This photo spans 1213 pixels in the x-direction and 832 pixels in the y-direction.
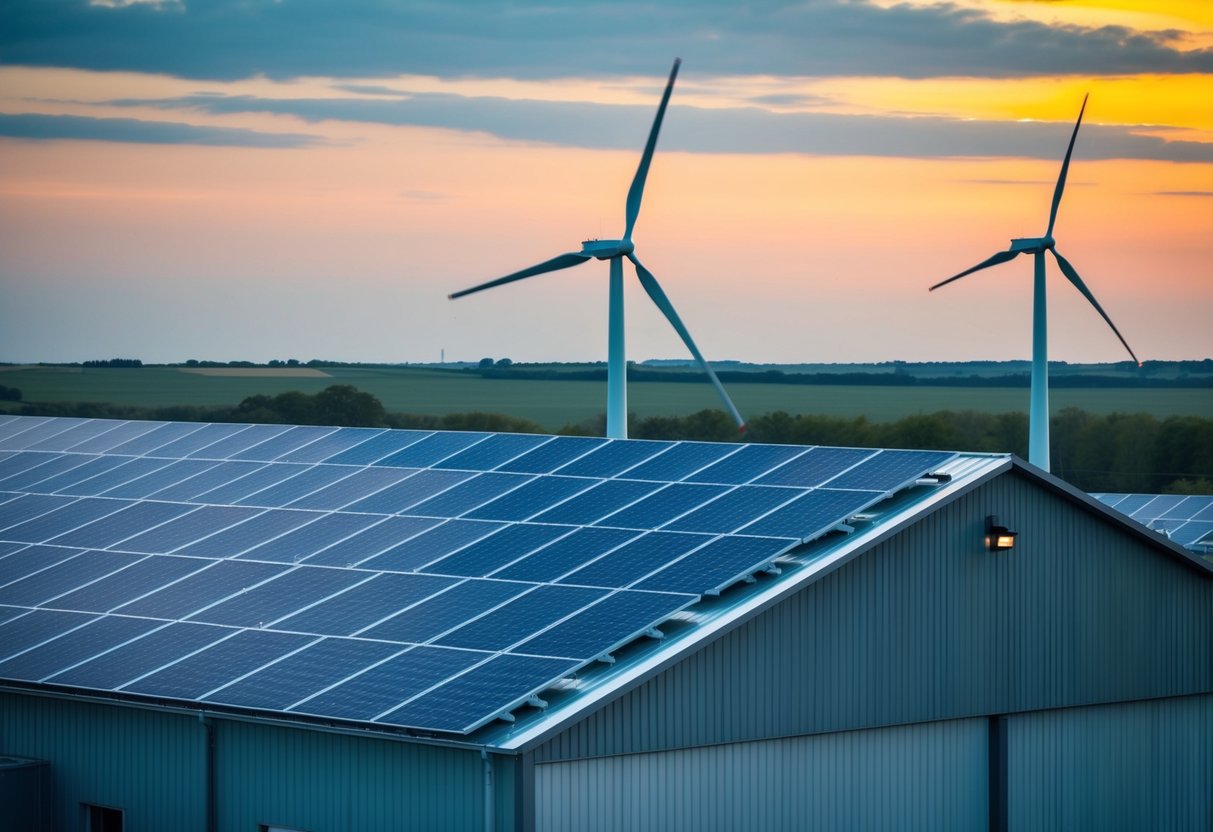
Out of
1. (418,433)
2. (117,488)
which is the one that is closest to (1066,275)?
(418,433)

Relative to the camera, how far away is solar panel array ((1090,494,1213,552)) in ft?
223

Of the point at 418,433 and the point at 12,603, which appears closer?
the point at 12,603

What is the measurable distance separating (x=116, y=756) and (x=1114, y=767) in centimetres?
1926

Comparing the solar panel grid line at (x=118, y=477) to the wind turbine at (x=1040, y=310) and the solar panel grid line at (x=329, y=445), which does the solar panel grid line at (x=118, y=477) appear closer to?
the solar panel grid line at (x=329, y=445)

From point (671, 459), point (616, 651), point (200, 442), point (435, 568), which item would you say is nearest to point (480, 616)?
point (435, 568)

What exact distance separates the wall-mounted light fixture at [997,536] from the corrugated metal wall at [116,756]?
47.0 ft

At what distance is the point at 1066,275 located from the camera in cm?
6775

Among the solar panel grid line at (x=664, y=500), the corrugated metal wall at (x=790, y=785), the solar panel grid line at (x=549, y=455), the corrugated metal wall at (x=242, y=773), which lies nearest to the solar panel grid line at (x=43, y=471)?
the solar panel grid line at (x=549, y=455)

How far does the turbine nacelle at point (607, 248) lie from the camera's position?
182 feet

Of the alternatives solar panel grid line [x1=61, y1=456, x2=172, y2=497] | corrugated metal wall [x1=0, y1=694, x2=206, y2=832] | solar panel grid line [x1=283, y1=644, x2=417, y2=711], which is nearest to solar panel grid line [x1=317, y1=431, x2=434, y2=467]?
solar panel grid line [x1=61, y1=456, x2=172, y2=497]

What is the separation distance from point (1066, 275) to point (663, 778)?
42546 mm

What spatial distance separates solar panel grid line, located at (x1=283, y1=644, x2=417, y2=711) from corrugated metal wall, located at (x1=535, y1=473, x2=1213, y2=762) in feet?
14.2

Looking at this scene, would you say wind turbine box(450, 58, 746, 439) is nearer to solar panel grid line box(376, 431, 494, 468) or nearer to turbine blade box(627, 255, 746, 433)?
turbine blade box(627, 255, 746, 433)

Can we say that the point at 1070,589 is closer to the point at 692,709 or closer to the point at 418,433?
the point at 692,709
